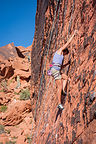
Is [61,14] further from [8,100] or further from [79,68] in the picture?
[8,100]

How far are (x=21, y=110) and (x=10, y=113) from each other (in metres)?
0.70

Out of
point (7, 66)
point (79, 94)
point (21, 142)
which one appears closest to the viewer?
point (79, 94)

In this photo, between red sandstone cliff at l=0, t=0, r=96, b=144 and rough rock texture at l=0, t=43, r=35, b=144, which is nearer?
red sandstone cliff at l=0, t=0, r=96, b=144

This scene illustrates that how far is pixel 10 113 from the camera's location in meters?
8.59

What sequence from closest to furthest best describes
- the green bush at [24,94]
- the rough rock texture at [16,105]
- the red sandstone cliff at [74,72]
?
the red sandstone cliff at [74,72] → the rough rock texture at [16,105] → the green bush at [24,94]

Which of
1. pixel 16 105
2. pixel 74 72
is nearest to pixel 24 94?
pixel 16 105

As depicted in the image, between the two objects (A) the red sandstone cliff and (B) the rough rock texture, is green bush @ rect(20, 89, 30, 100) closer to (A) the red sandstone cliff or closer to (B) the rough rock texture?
(B) the rough rock texture

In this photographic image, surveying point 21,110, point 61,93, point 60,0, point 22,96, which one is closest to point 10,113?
point 21,110

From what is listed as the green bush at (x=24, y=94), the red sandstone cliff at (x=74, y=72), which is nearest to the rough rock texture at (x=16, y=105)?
the green bush at (x=24, y=94)

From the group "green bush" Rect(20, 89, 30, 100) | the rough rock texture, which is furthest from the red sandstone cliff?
"green bush" Rect(20, 89, 30, 100)

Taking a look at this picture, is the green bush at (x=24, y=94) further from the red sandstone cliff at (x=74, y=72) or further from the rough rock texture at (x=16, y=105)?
the red sandstone cliff at (x=74, y=72)

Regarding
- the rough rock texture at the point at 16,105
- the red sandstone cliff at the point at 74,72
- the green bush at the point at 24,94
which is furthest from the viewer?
the green bush at the point at 24,94

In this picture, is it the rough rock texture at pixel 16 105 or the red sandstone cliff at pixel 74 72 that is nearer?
the red sandstone cliff at pixel 74 72

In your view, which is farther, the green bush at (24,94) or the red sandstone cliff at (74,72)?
the green bush at (24,94)
